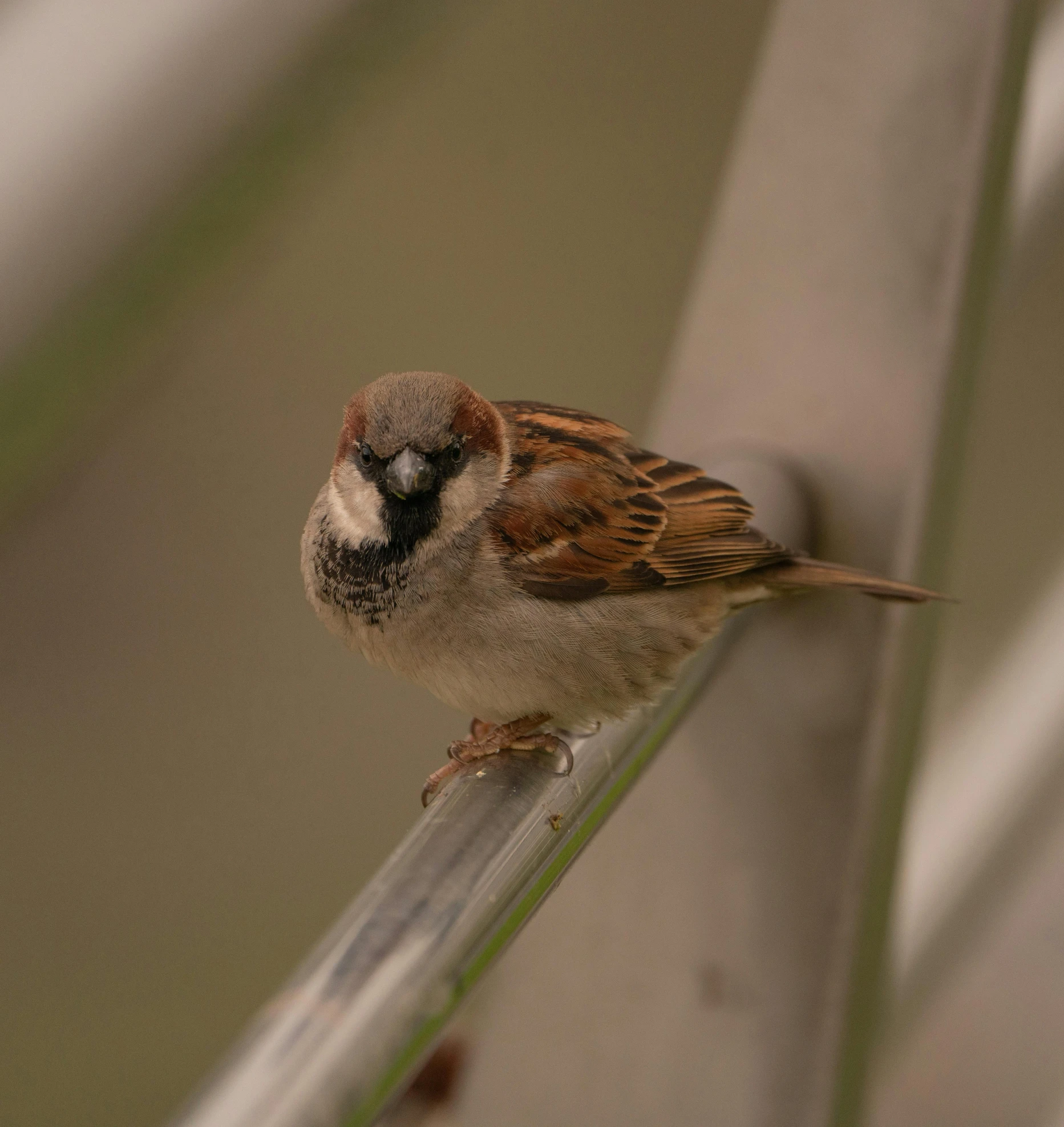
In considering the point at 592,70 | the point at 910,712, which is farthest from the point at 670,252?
the point at 910,712

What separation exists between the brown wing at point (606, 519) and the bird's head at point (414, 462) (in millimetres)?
31

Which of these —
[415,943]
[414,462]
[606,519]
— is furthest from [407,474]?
[415,943]

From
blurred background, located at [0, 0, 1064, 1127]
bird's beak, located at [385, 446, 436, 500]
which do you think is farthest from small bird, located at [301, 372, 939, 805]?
blurred background, located at [0, 0, 1064, 1127]

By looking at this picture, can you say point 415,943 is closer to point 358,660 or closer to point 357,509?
point 357,509

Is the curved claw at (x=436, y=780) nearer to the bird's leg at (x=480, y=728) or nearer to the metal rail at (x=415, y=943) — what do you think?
the bird's leg at (x=480, y=728)

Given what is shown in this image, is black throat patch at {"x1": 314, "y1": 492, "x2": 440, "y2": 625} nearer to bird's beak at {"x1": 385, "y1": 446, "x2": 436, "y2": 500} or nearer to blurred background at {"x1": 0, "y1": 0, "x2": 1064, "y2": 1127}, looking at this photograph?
bird's beak at {"x1": 385, "y1": 446, "x2": 436, "y2": 500}

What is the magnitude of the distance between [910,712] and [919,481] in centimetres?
15

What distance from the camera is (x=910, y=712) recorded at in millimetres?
924

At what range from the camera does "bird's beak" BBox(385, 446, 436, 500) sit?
0.93 metres

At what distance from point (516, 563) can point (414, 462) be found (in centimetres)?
11

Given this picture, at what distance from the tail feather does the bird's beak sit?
0.27m

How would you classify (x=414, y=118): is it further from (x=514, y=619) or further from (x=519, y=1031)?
(x=519, y=1031)

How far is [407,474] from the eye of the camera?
3.05 feet

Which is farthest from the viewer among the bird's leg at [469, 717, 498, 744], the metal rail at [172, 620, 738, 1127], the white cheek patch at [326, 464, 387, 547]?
the bird's leg at [469, 717, 498, 744]
